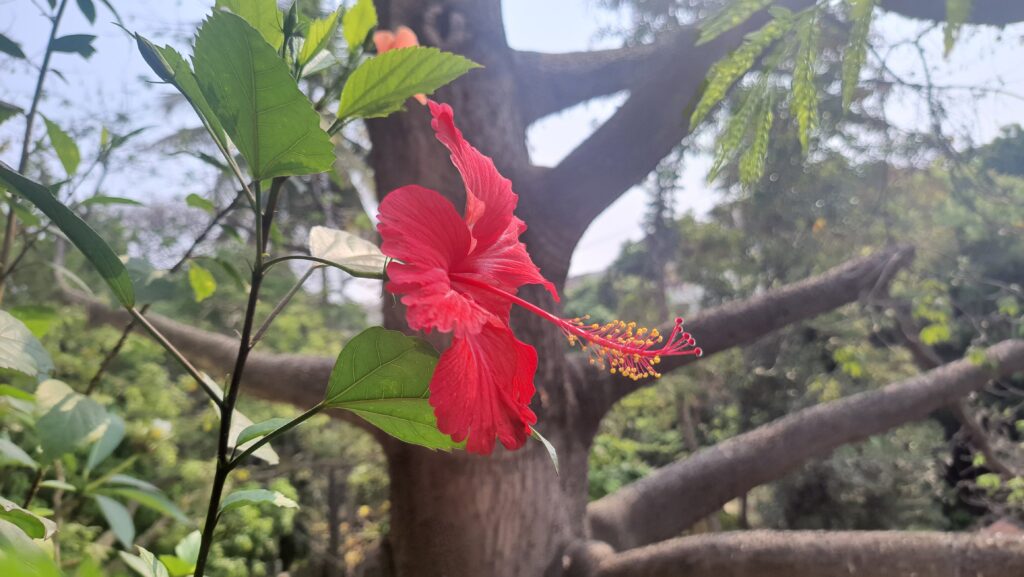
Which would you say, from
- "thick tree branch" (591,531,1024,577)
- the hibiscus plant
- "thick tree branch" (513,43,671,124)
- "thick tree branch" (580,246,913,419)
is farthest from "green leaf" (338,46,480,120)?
"thick tree branch" (513,43,671,124)

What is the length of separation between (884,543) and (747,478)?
1.65ft

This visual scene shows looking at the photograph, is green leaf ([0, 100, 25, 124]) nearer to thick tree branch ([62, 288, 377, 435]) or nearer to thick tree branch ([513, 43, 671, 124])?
thick tree branch ([62, 288, 377, 435])

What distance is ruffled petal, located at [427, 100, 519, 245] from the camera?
0.35 m

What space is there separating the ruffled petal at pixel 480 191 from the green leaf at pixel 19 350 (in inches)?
11.0

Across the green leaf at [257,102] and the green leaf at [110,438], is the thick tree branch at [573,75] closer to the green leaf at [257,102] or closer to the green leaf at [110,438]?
the green leaf at [110,438]

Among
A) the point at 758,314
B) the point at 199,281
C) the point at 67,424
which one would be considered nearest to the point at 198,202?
the point at 199,281

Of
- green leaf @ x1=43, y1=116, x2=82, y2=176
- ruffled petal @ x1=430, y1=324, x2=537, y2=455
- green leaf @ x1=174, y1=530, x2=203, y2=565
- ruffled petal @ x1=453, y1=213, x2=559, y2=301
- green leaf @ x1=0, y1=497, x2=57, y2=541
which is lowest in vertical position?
green leaf @ x1=174, y1=530, x2=203, y2=565

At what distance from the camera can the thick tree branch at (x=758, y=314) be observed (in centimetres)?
137

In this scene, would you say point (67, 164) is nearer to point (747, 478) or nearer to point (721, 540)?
point (721, 540)

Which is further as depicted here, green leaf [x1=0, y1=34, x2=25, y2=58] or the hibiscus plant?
green leaf [x1=0, y1=34, x2=25, y2=58]

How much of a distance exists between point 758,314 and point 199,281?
112 cm

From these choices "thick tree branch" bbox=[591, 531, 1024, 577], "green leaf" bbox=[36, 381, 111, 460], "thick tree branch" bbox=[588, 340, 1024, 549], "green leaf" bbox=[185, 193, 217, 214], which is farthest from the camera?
"thick tree branch" bbox=[588, 340, 1024, 549]

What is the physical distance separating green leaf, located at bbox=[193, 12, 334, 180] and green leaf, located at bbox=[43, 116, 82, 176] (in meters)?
0.48

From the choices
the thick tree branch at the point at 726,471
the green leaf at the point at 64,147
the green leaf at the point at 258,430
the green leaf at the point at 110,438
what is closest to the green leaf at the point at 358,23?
the green leaf at the point at 258,430
